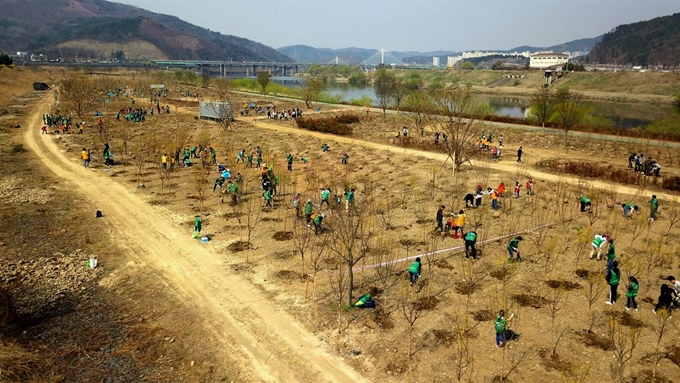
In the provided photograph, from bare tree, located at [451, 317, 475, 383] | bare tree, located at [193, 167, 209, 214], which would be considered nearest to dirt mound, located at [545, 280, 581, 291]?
bare tree, located at [451, 317, 475, 383]

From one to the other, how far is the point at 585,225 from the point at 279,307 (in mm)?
13547

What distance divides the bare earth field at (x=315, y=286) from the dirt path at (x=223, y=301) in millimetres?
57

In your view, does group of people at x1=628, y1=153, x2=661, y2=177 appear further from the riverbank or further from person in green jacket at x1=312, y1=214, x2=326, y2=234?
the riverbank

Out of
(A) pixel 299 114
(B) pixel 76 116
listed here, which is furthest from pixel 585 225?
(B) pixel 76 116

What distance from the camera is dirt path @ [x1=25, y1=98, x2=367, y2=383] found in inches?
417

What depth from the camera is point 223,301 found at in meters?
13.5

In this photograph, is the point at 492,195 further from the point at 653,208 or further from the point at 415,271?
the point at 415,271

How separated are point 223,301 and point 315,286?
2834 mm

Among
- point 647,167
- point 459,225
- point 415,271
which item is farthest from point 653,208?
point 415,271

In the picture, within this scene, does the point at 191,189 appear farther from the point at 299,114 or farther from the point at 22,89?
the point at 22,89

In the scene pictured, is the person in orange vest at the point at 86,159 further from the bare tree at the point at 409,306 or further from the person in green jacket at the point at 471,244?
the person in green jacket at the point at 471,244

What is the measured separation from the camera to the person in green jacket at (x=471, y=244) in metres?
15.8

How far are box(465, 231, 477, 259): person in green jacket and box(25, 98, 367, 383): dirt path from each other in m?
6.97

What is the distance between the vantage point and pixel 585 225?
19.0 m
